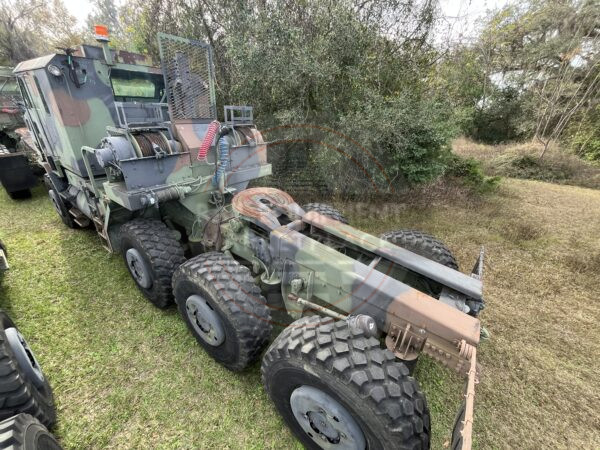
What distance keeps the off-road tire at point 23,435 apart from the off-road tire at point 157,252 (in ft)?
5.03

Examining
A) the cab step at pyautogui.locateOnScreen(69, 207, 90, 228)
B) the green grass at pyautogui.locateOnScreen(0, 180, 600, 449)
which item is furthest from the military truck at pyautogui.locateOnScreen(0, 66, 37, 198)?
the cab step at pyautogui.locateOnScreen(69, 207, 90, 228)

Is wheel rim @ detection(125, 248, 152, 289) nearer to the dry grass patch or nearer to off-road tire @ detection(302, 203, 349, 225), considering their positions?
off-road tire @ detection(302, 203, 349, 225)

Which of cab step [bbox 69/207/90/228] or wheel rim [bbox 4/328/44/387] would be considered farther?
cab step [bbox 69/207/90/228]

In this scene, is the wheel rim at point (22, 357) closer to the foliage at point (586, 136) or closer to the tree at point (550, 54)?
the tree at point (550, 54)

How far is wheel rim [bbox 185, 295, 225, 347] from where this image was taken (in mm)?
2521

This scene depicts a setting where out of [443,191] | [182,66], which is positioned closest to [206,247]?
[182,66]

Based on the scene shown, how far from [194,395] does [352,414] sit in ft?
5.02

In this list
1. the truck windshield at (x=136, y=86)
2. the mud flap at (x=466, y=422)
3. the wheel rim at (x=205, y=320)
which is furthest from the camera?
the truck windshield at (x=136, y=86)

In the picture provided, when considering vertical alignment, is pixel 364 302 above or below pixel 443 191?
above

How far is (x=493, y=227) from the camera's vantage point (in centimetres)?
603

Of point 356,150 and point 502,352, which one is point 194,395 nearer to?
point 502,352

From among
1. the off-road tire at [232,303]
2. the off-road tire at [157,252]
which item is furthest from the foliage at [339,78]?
the off-road tire at [232,303]

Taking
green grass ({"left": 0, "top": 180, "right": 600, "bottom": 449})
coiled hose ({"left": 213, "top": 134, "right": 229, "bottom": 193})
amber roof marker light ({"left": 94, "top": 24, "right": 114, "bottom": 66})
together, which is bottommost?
green grass ({"left": 0, "top": 180, "right": 600, "bottom": 449})

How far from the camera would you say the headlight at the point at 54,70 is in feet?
10.5
